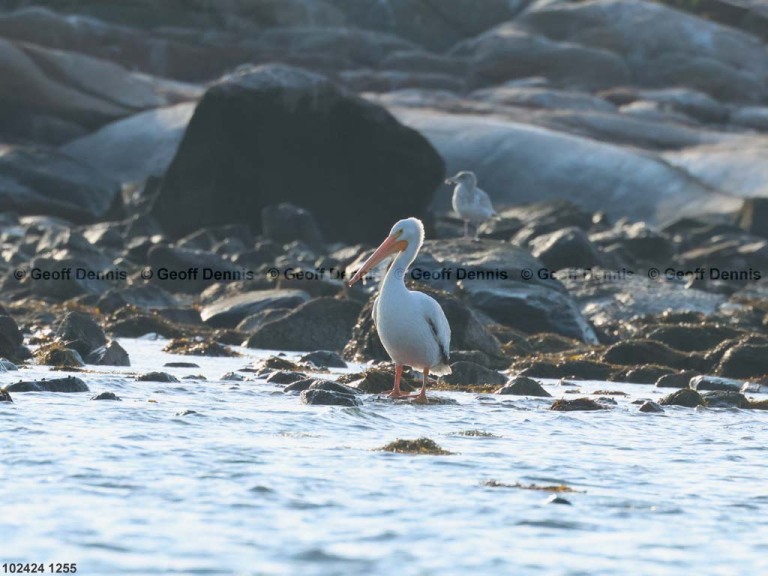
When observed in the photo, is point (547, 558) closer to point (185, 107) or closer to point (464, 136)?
point (464, 136)

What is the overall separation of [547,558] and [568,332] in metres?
12.6

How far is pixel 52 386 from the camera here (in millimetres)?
10766

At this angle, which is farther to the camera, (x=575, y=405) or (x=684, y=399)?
(x=684, y=399)

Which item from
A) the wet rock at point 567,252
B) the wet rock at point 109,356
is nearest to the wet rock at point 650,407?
the wet rock at point 109,356

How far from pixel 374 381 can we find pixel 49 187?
85.3 feet

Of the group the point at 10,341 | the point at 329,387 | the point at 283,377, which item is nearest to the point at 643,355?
the point at 283,377

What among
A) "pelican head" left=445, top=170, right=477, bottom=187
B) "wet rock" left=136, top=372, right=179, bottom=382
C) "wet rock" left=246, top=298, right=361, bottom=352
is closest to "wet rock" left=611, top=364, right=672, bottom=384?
"wet rock" left=246, top=298, right=361, bottom=352

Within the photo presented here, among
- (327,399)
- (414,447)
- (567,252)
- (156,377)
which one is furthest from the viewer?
(567,252)

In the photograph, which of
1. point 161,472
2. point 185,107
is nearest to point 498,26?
point 185,107

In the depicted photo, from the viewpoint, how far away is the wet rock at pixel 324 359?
14.6m

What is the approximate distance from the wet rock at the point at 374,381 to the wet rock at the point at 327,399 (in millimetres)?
1468

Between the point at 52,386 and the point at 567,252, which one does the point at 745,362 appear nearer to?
the point at 52,386

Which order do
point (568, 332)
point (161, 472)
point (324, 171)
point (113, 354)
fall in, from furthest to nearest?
1. point (324, 171)
2. point (568, 332)
3. point (113, 354)
4. point (161, 472)

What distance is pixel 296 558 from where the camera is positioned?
20.1 feet
